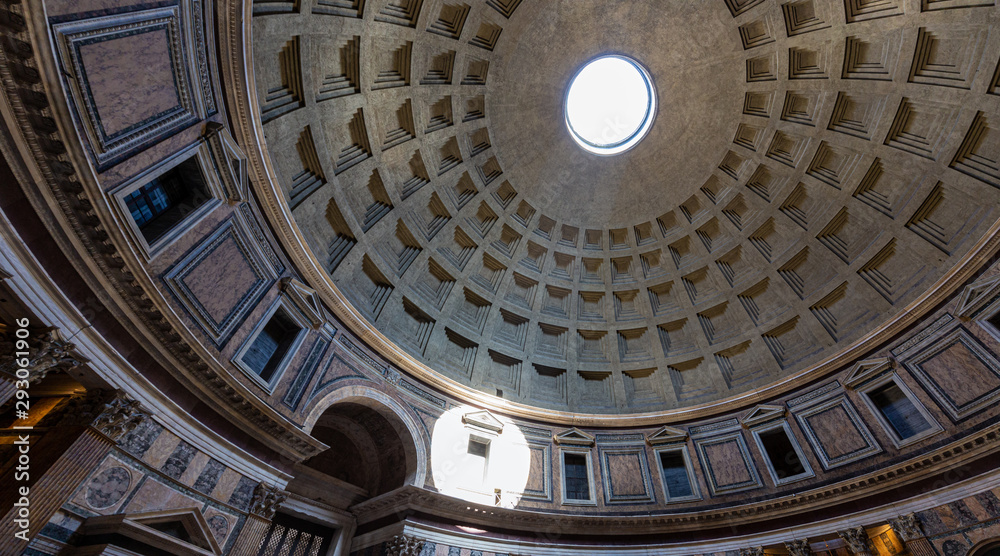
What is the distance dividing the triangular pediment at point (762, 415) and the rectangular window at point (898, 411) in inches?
126

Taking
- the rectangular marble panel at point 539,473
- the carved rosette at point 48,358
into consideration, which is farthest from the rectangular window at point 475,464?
the carved rosette at point 48,358

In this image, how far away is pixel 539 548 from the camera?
1689 centimetres

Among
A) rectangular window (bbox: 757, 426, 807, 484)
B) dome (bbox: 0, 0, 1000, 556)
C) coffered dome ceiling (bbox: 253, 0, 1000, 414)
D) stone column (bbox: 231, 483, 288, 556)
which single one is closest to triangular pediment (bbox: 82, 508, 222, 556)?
dome (bbox: 0, 0, 1000, 556)

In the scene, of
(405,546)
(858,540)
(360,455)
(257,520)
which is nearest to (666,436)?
(858,540)

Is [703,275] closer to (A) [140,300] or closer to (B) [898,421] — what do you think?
(B) [898,421]

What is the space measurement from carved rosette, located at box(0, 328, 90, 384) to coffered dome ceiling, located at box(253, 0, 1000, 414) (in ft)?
26.7

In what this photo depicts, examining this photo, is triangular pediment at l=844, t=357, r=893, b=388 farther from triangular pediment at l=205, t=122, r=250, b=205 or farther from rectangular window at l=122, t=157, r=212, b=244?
rectangular window at l=122, t=157, r=212, b=244

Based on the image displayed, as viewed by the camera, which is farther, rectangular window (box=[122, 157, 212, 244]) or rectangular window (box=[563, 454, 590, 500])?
rectangular window (box=[563, 454, 590, 500])

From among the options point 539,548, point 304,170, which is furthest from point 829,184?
point 304,170

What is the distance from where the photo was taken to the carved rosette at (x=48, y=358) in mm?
7613

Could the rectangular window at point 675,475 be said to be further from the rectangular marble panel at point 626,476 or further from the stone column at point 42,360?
the stone column at point 42,360

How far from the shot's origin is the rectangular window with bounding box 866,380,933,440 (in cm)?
1554

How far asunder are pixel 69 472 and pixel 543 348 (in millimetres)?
18723

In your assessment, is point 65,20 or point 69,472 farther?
point 69,472
